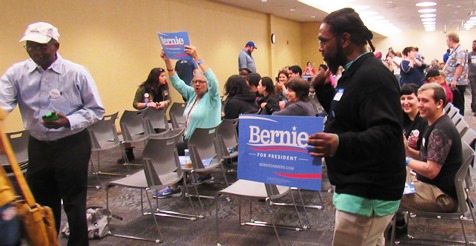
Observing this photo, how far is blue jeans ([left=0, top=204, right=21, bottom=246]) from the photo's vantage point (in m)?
1.18

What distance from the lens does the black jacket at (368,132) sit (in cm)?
142

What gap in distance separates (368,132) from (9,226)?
3.81 feet

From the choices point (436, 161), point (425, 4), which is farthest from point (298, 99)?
point (425, 4)

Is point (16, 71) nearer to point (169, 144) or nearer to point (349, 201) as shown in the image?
point (169, 144)

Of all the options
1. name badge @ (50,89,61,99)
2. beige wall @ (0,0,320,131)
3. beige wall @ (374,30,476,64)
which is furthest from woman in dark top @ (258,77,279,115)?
beige wall @ (374,30,476,64)

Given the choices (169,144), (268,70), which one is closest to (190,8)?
(268,70)

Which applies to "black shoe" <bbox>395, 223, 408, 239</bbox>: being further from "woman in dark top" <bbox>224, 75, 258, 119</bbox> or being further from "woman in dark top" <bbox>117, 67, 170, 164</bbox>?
"woman in dark top" <bbox>117, 67, 170, 164</bbox>

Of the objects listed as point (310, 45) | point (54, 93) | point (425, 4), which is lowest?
point (54, 93)

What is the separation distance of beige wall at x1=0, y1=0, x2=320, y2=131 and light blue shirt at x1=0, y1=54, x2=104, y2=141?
13.5 feet

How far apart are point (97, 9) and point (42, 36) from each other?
5.72 m

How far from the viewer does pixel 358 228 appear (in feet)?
5.30

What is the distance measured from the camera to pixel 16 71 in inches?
102

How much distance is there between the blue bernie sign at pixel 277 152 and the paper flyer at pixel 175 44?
6.15ft

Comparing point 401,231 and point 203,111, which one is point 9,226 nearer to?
point 401,231
